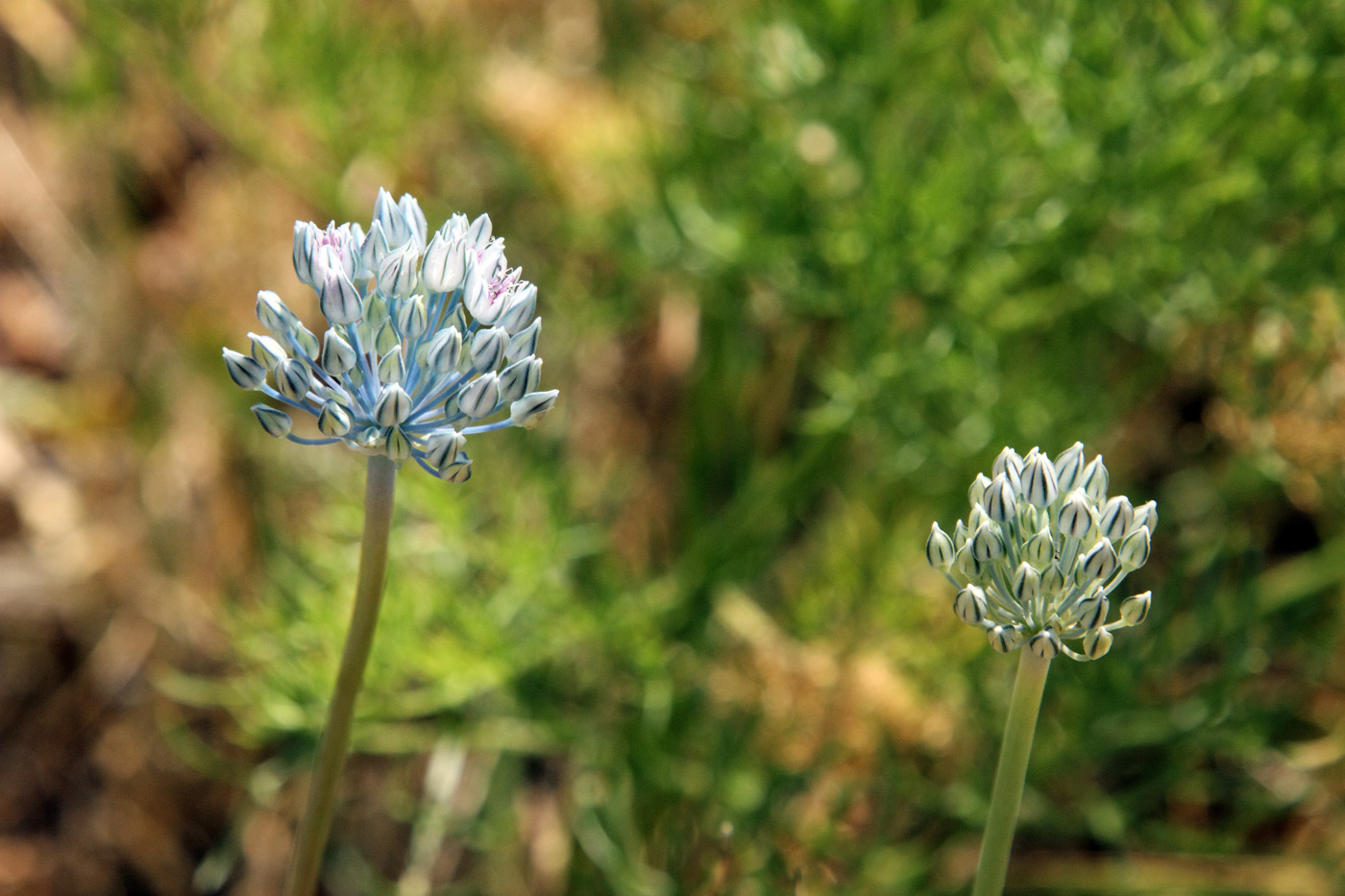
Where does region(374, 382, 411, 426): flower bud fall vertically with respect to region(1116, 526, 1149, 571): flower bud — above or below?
below

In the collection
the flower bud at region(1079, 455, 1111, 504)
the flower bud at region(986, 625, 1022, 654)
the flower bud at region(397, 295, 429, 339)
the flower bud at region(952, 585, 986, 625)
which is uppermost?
the flower bud at region(1079, 455, 1111, 504)

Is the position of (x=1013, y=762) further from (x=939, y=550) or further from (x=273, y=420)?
(x=273, y=420)

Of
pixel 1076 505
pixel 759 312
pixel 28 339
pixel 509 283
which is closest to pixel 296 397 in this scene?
pixel 509 283

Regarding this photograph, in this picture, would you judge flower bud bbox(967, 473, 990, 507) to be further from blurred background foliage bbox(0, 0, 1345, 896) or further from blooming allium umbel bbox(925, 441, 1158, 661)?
blurred background foliage bbox(0, 0, 1345, 896)

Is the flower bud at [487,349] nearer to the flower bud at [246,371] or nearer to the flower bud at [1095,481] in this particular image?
the flower bud at [246,371]

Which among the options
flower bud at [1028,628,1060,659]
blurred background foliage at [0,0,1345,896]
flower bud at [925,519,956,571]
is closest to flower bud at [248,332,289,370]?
flower bud at [925,519,956,571]

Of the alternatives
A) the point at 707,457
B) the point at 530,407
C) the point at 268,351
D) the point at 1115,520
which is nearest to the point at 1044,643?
the point at 1115,520

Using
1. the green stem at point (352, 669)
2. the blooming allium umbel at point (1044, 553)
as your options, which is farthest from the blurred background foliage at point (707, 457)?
the blooming allium umbel at point (1044, 553)
